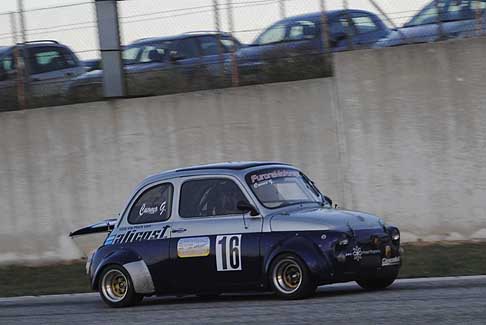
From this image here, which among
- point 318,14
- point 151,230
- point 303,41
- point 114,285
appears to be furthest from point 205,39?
point 114,285

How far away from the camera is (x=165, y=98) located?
59.2 feet

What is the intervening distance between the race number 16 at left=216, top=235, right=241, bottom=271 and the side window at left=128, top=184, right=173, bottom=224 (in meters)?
0.96

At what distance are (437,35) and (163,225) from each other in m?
6.93

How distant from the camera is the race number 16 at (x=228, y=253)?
1102cm

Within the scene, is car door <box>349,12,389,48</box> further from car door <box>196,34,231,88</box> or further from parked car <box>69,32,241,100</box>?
car door <box>196,34,231,88</box>

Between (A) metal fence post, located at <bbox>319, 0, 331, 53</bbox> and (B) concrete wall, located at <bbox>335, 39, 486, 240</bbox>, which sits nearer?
(B) concrete wall, located at <bbox>335, 39, 486, 240</bbox>

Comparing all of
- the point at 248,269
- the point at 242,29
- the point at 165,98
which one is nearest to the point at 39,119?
the point at 165,98

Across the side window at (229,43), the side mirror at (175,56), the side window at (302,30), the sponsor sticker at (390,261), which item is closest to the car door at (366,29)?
the side window at (302,30)

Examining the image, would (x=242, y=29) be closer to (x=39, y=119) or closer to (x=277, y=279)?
(x=39, y=119)

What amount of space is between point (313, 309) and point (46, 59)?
11.0 metres

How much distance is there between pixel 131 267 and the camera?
1174 cm

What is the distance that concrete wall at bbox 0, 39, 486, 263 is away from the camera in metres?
16.2

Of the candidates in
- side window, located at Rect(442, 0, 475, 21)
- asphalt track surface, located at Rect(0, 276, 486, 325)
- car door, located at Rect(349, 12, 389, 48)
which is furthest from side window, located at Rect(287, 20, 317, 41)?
asphalt track surface, located at Rect(0, 276, 486, 325)

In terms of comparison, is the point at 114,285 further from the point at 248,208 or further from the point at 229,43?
the point at 229,43
